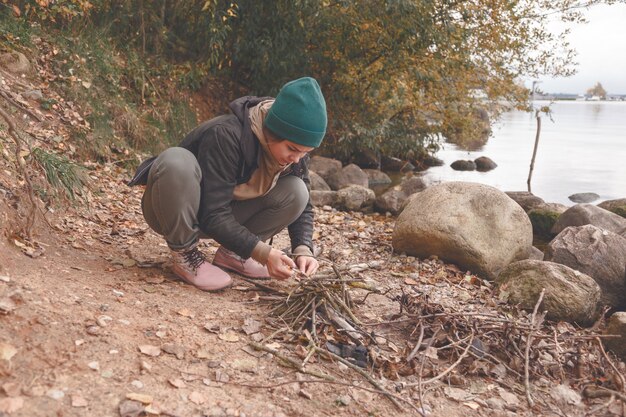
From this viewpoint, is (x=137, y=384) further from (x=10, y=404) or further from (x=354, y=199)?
(x=354, y=199)

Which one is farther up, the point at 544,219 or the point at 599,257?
the point at 599,257

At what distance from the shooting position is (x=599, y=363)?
A: 3166 mm

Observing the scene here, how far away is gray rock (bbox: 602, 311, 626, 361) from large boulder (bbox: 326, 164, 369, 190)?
6744 millimetres

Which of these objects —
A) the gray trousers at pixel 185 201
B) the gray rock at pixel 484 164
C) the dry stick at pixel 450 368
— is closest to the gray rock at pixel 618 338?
the dry stick at pixel 450 368

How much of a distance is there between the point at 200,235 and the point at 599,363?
2.35 metres

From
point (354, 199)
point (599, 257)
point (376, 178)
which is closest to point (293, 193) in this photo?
point (599, 257)

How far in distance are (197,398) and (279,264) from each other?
96 centimetres

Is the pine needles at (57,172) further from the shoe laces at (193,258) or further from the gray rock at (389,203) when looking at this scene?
the gray rock at (389,203)

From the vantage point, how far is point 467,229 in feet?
17.3

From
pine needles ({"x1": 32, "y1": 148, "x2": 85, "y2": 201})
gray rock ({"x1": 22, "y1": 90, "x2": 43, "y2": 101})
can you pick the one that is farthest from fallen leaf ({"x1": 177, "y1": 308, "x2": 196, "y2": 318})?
gray rock ({"x1": 22, "y1": 90, "x2": 43, "y2": 101})

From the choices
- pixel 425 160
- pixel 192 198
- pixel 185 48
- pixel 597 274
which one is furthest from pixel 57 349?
pixel 425 160

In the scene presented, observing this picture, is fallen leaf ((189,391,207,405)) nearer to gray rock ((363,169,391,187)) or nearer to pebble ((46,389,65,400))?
pebble ((46,389,65,400))

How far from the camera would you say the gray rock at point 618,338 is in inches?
150

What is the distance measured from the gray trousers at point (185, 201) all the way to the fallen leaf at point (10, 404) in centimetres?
132
